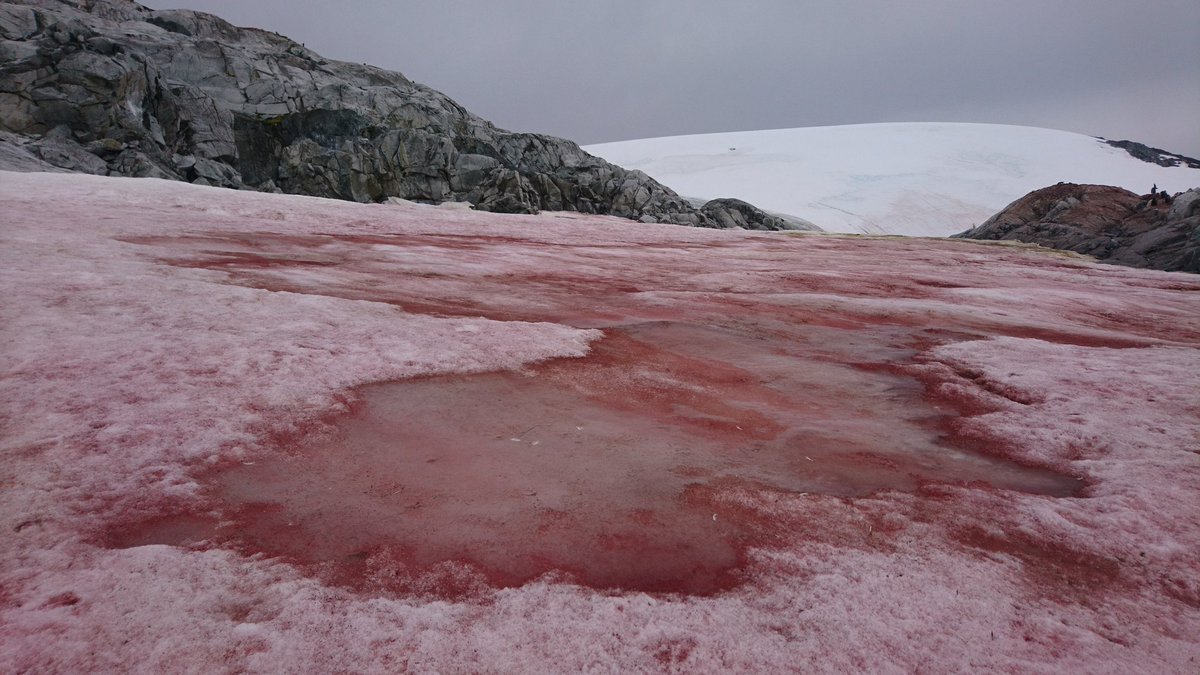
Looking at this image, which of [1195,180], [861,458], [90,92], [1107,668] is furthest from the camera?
[1195,180]

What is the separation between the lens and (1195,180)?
76688 mm

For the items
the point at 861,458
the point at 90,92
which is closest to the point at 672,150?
the point at 90,92

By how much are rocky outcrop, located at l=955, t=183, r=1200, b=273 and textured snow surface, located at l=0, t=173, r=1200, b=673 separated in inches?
1109

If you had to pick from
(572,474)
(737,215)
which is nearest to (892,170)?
(737,215)

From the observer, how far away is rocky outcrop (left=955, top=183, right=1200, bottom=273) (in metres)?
31.3

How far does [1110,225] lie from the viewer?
40062mm

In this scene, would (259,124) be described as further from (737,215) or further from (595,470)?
(595,470)

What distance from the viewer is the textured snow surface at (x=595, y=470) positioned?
8.62 feet

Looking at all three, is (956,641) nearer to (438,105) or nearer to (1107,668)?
(1107,668)

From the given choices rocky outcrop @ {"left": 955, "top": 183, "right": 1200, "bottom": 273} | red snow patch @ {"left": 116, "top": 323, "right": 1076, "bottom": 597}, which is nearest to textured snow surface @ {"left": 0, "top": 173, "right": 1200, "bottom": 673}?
red snow patch @ {"left": 116, "top": 323, "right": 1076, "bottom": 597}

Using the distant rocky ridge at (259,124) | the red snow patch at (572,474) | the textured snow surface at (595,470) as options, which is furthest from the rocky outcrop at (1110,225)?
the red snow patch at (572,474)

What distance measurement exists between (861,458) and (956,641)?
2115 millimetres

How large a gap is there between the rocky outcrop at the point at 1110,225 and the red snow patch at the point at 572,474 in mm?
33057

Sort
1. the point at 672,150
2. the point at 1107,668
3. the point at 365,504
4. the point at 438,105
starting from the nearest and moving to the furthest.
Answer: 1. the point at 1107,668
2. the point at 365,504
3. the point at 438,105
4. the point at 672,150
